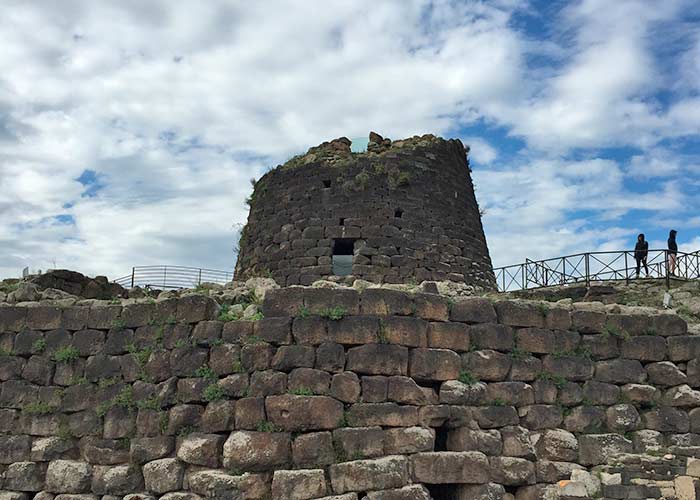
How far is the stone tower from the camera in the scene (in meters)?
12.9

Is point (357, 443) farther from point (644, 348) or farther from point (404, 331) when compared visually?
point (644, 348)

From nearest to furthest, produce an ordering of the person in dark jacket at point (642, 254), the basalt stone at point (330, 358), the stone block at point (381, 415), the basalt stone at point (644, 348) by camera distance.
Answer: the stone block at point (381, 415) < the basalt stone at point (330, 358) < the basalt stone at point (644, 348) < the person in dark jacket at point (642, 254)

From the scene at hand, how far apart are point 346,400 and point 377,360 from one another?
1.73 ft

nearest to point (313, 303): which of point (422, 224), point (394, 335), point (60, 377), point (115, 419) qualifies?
point (394, 335)

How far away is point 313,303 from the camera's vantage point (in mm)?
7535

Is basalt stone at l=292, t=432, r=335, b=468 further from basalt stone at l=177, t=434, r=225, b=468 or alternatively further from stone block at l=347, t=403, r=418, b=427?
basalt stone at l=177, t=434, r=225, b=468

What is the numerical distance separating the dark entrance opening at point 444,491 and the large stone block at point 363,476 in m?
0.70

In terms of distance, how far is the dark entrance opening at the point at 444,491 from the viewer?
25.1 feet

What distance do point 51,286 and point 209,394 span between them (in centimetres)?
460

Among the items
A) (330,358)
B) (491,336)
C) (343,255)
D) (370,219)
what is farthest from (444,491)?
(370,219)

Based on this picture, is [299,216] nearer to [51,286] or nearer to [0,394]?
[51,286]

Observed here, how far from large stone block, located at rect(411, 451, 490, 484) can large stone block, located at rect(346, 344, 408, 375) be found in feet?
2.98

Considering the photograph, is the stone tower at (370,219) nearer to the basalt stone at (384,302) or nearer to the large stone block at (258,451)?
the basalt stone at (384,302)

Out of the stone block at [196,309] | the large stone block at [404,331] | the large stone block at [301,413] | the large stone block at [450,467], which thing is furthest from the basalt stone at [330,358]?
the stone block at [196,309]
